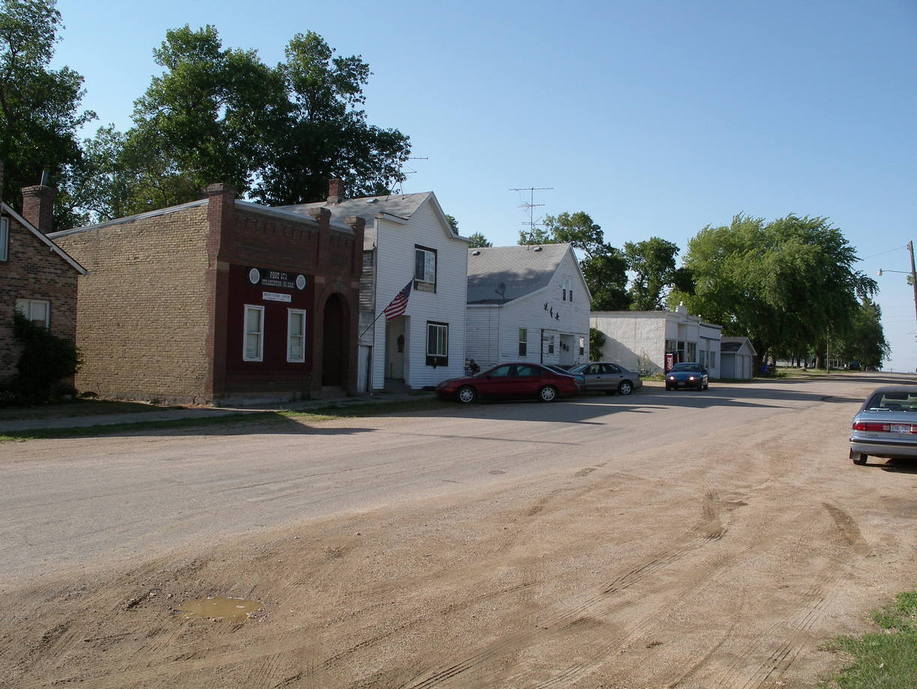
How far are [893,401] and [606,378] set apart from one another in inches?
823

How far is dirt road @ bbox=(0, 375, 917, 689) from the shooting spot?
16.5ft

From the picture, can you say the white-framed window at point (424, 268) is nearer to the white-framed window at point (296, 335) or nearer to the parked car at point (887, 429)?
the white-framed window at point (296, 335)

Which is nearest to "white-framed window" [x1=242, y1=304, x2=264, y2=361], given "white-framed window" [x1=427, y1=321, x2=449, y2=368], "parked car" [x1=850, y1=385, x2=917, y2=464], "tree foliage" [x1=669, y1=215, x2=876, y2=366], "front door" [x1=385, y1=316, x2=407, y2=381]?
"front door" [x1=385, y1=316, x2=407, y2=381]

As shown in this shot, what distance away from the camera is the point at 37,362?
73.5ft

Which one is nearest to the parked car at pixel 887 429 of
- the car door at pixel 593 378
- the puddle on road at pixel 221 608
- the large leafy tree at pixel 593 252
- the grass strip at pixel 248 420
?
the puddle on road at pixel 221 608

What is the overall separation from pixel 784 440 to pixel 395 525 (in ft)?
41.7

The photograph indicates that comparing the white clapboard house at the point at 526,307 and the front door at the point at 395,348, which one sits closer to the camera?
the front door at the point at 395,348

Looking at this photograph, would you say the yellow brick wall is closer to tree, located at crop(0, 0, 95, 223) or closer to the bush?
the bush

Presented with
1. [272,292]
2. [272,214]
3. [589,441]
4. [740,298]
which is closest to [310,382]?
[272,292]

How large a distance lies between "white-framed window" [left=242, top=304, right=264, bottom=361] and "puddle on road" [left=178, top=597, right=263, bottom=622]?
1982 centimetres

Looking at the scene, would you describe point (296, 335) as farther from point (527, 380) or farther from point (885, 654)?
point (885, 654)

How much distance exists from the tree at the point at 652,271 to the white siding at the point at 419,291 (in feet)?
196

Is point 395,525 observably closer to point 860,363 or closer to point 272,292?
point 272,292

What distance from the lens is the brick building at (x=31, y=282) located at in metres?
22.6
